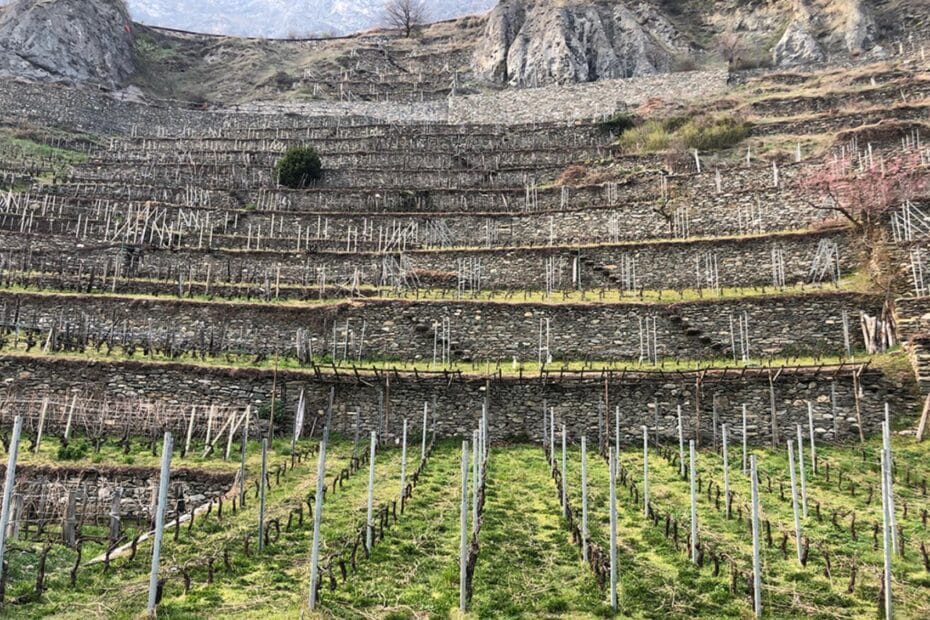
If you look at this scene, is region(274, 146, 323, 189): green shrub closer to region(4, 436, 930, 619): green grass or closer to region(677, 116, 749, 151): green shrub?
region(677, 116, 749, 151): green shrub

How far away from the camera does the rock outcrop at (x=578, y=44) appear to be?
65438 mm

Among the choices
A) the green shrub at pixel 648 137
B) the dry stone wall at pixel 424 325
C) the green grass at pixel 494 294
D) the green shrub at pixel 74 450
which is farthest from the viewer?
the green shrub at pixel 648 137

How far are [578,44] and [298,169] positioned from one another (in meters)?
38.5

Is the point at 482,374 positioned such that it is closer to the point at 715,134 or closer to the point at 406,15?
the point at 715,134

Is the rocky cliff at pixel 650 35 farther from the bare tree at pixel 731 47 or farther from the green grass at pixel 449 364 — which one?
the green grass at pixel 449 364

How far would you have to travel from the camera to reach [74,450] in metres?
16.1

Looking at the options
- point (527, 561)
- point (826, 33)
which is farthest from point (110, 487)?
point (826, 33)

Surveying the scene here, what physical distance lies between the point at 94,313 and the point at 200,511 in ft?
49.3

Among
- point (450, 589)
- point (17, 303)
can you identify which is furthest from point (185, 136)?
point (450, 589)

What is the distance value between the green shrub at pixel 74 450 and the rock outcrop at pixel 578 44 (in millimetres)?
58313

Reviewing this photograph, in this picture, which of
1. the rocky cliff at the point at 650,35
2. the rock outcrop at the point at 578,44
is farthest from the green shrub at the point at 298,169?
the rocky cliff at the point at 650,35

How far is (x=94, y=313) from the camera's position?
24.1 m

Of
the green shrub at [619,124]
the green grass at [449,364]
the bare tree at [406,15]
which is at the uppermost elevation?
the bare tree at [406,15]

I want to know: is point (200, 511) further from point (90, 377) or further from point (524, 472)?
point (90, 377)
